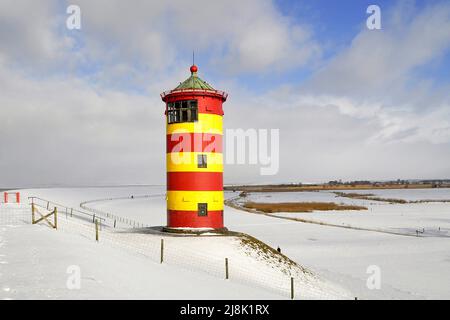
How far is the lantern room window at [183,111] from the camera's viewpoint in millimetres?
22312

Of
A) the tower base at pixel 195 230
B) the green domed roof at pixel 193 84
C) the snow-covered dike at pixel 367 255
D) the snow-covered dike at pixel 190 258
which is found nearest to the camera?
the snow-covered dike at pixel 190 258

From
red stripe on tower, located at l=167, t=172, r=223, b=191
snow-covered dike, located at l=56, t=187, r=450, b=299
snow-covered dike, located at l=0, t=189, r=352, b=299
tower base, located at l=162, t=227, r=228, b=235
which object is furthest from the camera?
red stripe on tower, located at l=167, t=172, r=223, b=191

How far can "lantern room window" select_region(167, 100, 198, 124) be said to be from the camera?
73.2 ft

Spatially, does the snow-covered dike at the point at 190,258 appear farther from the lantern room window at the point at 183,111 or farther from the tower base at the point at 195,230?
the lantern room window at the point at 183,111

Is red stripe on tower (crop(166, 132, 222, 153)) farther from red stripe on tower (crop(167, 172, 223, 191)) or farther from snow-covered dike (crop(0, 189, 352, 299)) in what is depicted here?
snow-covered dike (crop(0, 189, 352, 299))

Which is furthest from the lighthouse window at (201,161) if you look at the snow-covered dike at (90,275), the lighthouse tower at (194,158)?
the snow-covered dike at (90,275)

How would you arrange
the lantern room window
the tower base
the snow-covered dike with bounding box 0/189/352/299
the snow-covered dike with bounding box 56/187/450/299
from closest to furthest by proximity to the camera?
the snow-covered dike with bounding box 0/189/352/299 → the snow-covered dike with bounding box 56/187/450/299 → the tower base → the lantern room window

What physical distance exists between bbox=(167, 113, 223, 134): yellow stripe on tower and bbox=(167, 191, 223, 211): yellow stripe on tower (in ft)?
12.1

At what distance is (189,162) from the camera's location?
22.2 m

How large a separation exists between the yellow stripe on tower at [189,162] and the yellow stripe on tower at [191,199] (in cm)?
137

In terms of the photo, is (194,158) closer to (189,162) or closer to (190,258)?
(189,162)

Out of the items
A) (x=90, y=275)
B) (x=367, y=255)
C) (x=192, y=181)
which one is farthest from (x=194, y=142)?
(x=367, y=255)

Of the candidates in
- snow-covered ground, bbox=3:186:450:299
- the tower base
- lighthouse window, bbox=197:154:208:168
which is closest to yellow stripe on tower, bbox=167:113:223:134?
lighthouse window, bbox=197:154:208:168

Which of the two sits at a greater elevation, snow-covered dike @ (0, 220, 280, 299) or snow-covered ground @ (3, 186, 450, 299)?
snow-covered dike @ (0, 220, 280, 299)
